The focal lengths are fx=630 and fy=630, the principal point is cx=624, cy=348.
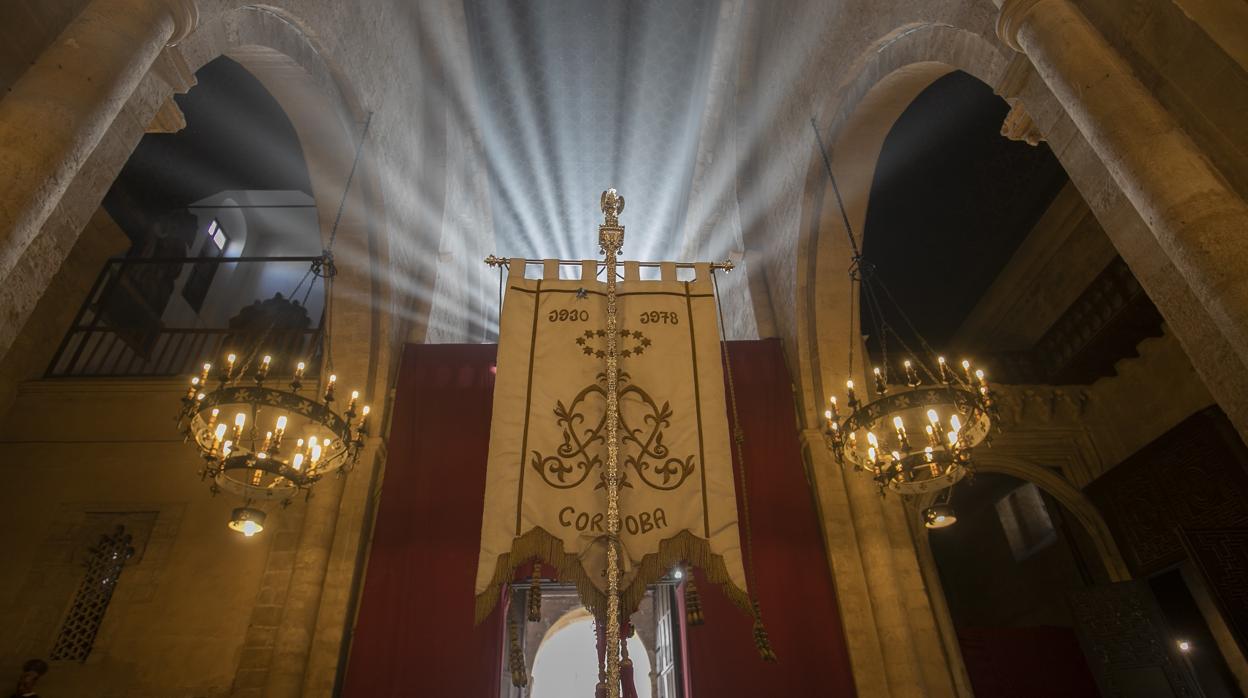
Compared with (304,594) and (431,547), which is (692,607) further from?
(304,594)

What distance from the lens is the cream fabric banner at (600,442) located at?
10.7ft

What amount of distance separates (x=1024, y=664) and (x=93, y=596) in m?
11.1

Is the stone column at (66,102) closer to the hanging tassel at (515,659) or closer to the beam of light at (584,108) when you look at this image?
the hanging tassel at (515,659)

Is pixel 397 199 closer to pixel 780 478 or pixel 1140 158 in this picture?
pixel 780 478

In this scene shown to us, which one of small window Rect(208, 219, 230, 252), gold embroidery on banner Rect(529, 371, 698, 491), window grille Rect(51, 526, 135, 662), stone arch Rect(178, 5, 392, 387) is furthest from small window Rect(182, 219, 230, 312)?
gold embroidery on banner Rect(529, 371, 698, 491)

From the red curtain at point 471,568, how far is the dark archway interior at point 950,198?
3.45 meters

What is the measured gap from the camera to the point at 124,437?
759 centimetres

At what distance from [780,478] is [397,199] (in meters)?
5.75

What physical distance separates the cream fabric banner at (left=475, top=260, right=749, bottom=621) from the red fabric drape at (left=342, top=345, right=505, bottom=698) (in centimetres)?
311

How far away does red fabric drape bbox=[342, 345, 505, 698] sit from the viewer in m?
5.79

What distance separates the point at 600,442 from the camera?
11.7 feet

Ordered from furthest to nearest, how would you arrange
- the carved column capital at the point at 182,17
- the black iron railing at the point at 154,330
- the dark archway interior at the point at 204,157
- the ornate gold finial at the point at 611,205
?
1. the dark archway interior at the point at 204,157
2. the black iron railing at the point at 154,330
3. the ornate gold finial at the point at 611,205
4. the carved column capital at the point at 182,17

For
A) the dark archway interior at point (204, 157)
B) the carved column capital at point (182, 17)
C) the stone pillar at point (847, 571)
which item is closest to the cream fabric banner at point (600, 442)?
the carved column capital at point (182, 17)

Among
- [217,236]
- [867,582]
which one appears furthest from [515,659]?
[217,236]
